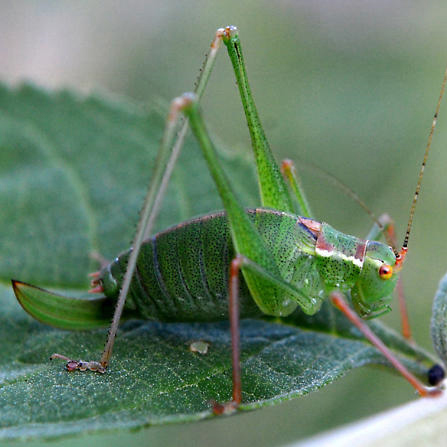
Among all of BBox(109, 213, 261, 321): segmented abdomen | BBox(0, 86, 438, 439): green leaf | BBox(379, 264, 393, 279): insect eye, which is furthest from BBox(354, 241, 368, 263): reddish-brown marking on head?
BBox(109, 213, 261, 321): segmented abdomen

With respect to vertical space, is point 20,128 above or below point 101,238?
above

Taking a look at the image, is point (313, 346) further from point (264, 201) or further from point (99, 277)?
point (99, 277)

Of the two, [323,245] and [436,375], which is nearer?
[436,375]

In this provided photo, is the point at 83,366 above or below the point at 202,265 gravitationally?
below

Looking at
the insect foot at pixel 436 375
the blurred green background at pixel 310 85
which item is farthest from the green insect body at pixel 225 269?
the blurred green background at pixel 310 85

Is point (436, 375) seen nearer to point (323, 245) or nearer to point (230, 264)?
point (323, 245)

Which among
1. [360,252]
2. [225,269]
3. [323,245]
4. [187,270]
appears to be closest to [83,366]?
[187,270]

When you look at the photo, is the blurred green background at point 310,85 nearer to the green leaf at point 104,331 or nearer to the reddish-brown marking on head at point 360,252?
the green leaf at point 104,331

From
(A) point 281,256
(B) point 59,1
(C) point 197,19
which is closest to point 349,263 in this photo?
(A) point 281,256
